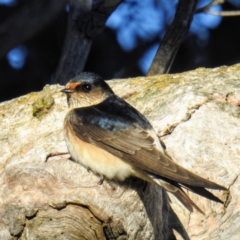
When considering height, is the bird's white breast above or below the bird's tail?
below

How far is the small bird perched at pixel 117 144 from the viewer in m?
4.26

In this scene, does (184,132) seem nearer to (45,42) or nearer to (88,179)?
(88,179)

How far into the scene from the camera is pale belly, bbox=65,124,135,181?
4484 mm

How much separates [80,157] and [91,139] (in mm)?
120

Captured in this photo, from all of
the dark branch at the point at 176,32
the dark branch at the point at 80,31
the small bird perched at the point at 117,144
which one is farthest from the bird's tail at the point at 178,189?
the dark branch at the point at 80,31

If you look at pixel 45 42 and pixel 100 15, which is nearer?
pixel 100 15

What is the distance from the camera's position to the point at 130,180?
4.52m

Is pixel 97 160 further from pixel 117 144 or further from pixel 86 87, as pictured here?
pixel 86 87

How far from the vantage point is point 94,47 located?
640 centimetres

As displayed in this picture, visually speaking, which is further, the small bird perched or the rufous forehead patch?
the rufous forehead patch

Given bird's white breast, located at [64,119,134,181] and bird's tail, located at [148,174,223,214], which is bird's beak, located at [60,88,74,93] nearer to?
bird's white breast, located at [64,119,134,181]

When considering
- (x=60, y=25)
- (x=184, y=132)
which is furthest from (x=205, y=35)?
(x=184, y=132)

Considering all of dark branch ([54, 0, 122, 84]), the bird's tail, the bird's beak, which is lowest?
dark branch ([54, 0, 122, 84])

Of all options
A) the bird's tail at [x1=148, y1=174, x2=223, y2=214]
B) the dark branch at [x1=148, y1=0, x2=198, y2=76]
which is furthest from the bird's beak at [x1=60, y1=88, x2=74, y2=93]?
the dark branch at [x1=148, y1=0, x2=198, y2=76]
